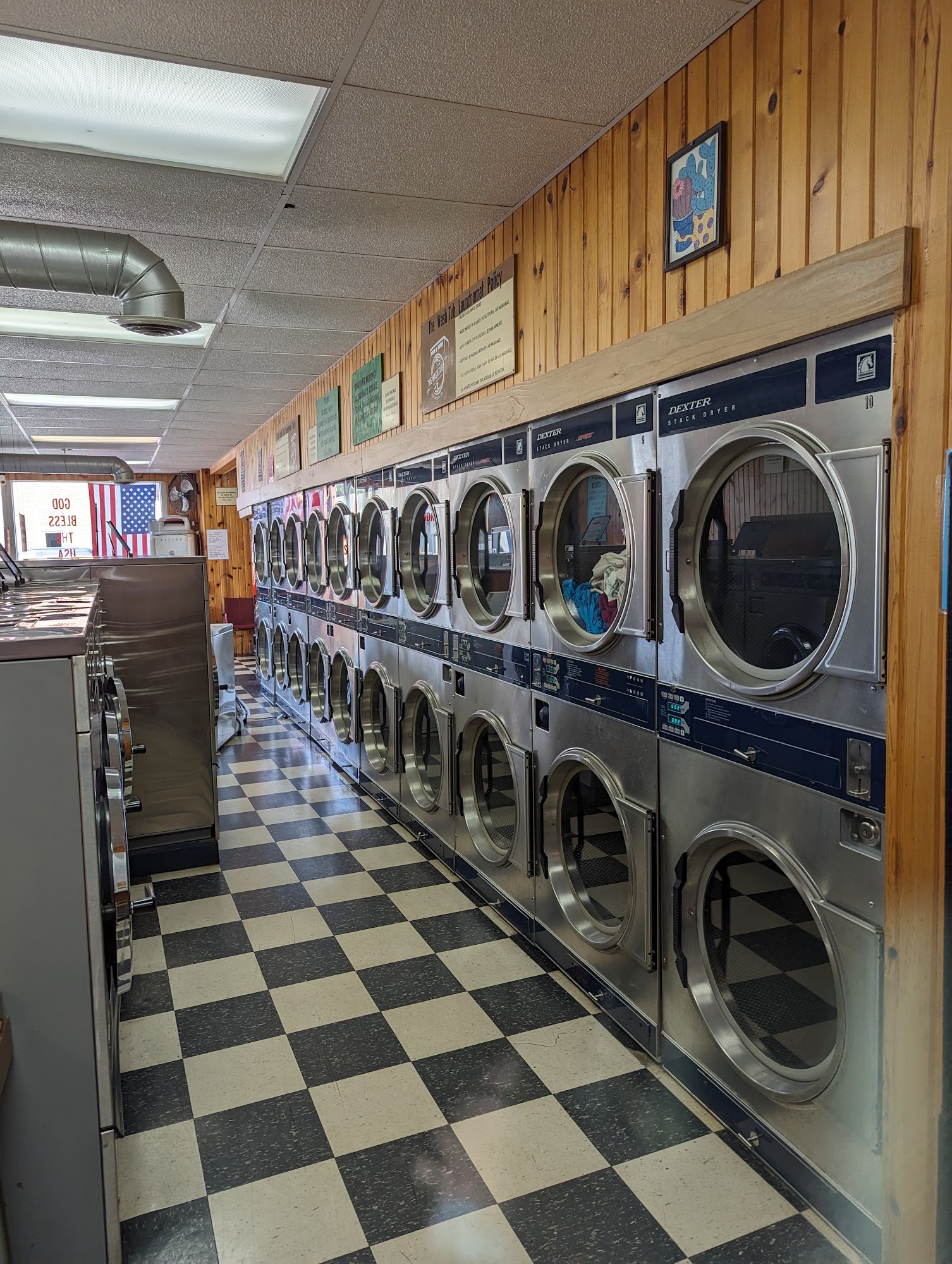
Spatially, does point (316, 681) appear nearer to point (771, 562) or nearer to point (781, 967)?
point (781, 967)

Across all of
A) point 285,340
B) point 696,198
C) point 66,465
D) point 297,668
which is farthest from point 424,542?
point 66,465

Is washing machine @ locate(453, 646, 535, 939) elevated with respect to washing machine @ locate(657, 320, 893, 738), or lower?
lower

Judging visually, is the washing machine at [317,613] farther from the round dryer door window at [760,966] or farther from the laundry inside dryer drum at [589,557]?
the round dryer door window at [760,966]

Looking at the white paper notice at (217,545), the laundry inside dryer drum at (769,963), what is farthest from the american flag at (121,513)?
the laundry inside dryer drum at (769,963)

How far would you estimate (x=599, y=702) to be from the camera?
9.56 ft

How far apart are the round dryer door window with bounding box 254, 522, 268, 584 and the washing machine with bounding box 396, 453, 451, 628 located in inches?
175

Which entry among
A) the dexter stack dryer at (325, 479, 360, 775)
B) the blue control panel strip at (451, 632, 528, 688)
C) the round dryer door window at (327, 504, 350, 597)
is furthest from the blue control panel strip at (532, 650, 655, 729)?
the round dryer door window at (327, 504, 350, 597)

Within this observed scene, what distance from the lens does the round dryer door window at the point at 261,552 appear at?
910 centimetres

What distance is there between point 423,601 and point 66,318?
2.86 metres

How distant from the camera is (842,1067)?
6.45ft

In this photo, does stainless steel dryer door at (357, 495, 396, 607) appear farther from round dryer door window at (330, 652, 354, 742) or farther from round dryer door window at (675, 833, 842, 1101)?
round dryer door window at (675, 833, 842, 1101)

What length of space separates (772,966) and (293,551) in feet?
20.4

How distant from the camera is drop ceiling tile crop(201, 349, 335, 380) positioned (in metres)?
6.09

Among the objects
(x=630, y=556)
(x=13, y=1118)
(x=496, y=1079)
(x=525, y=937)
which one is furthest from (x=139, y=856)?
(x=630, y=556)
